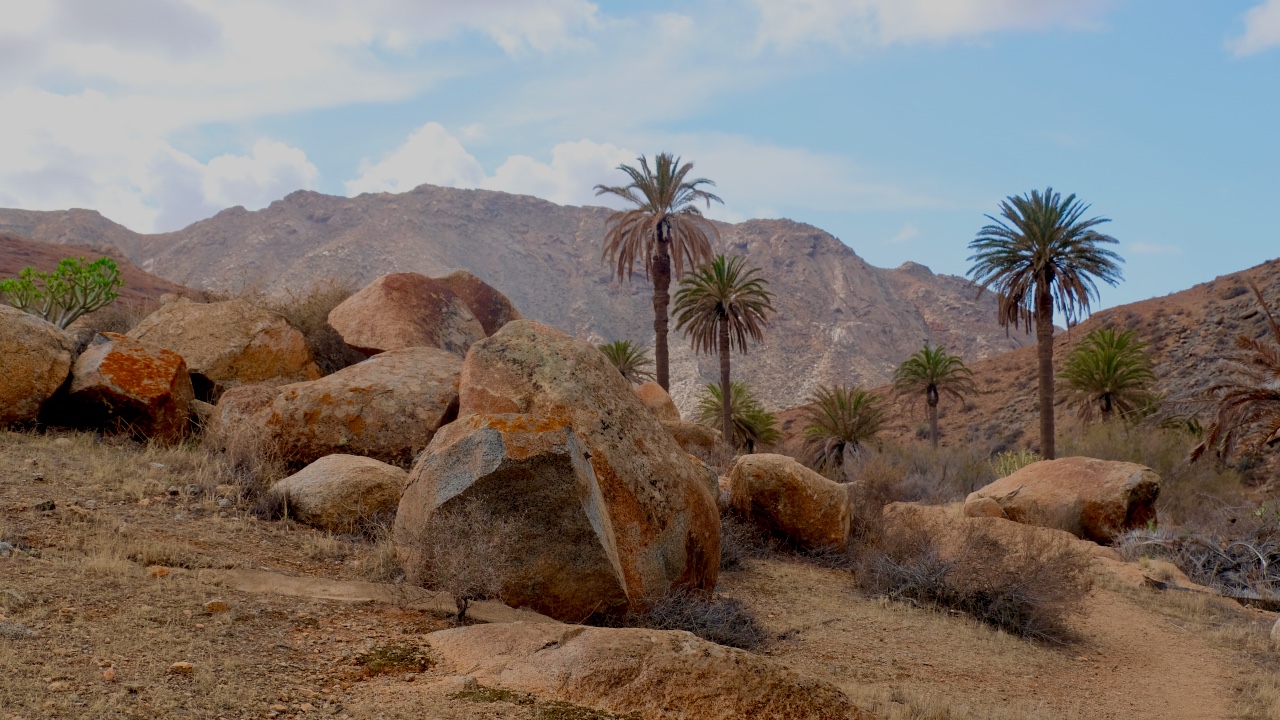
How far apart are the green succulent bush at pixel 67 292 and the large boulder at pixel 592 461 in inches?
494

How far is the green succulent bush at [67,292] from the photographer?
56.0ft

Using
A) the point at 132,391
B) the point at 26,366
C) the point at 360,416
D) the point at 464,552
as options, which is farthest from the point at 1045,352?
the point at 26,366

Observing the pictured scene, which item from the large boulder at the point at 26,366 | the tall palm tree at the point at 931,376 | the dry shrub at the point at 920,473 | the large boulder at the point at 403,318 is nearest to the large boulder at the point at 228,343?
the large boulder at the point at 403,318

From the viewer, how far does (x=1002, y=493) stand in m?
17.7

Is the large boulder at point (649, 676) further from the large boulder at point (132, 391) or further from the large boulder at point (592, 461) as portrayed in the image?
the large boulder at point (132, 391)

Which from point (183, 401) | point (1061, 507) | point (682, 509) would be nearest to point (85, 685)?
point (682, 509)

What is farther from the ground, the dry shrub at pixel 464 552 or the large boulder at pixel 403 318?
Result: the large boulder at pixel 403 318

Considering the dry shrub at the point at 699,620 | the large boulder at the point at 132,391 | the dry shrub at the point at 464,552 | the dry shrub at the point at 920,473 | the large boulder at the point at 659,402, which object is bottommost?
the dry shrub at the point at 920,473

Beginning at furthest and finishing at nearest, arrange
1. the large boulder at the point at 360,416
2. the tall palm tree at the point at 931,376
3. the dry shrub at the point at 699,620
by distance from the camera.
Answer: the tall palm tree at the point at 931,376 < the large boulder at the point at 360,416 < the dry shrub at the point at 699,620

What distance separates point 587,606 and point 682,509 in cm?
158

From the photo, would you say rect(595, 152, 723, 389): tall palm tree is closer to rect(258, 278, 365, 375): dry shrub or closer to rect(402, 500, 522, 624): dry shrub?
rect(258, 278, 365, 375): dry shrub

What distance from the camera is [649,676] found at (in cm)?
445

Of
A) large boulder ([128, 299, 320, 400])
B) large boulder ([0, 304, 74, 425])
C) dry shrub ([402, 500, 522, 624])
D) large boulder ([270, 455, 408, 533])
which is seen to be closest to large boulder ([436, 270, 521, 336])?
large boulder ([128, 299, 320, 400])

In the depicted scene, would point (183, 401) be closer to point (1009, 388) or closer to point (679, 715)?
point (679, 715)
